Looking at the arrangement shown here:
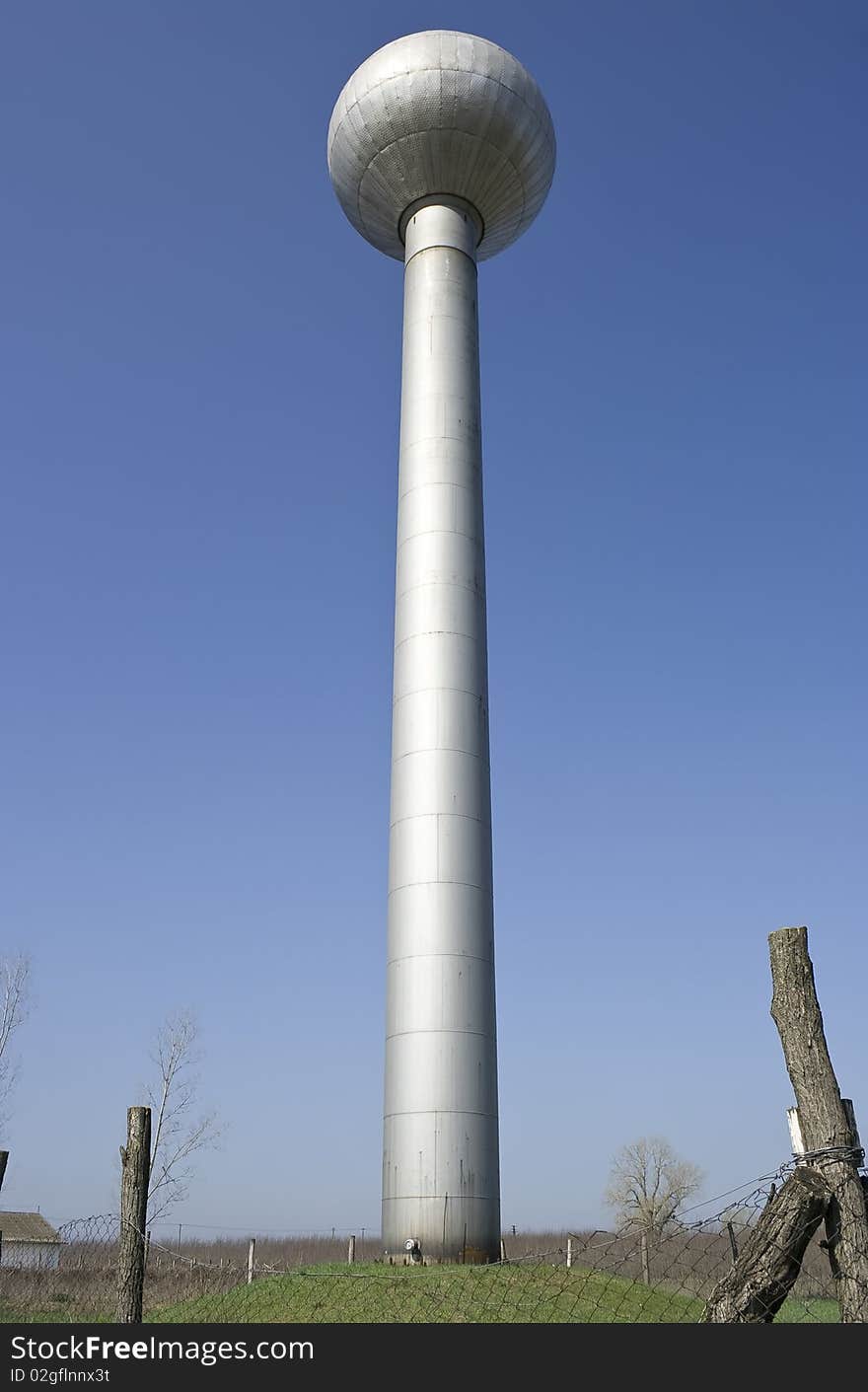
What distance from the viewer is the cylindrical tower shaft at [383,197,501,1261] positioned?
63.7ft

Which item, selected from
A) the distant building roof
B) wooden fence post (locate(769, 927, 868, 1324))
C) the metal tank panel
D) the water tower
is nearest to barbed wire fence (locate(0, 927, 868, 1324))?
wooden fence post (locate(769, 927, 868, 1324))

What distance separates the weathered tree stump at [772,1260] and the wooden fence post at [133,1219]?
6204 mm

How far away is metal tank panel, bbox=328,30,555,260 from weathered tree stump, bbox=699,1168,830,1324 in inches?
972

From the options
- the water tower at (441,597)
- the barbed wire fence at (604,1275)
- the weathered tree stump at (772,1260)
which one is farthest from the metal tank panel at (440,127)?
the weathered tree stump at (772,1260)

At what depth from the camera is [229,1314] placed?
16.2 metres

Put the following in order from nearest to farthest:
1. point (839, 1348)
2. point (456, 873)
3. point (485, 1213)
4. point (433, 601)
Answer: point (839, 1348) → point (485, 1213) → point (456, 873) → point (433, 601)

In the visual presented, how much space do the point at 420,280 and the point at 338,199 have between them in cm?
523

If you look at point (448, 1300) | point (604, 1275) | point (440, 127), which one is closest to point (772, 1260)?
point (448, 1300)

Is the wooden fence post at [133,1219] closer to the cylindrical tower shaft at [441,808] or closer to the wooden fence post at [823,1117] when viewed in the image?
the wooden fence post at [823,1117]

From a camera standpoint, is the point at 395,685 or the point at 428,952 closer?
the point at 428,952

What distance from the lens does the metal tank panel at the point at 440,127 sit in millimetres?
26656

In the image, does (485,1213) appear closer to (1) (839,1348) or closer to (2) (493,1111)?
(2) (493,1111)

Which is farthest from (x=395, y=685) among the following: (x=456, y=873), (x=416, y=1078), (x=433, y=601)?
(x=416, y=1078)

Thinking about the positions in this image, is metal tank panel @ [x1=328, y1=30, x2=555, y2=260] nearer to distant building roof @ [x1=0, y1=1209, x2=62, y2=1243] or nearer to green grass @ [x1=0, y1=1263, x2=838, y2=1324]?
green grass @ [x1=0, y1=1263, x2=838, y2=1324]
